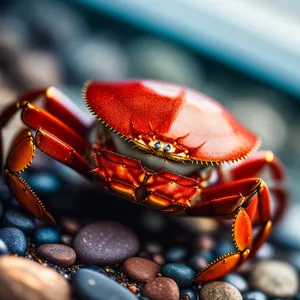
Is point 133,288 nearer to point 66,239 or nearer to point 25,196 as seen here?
point 66,239

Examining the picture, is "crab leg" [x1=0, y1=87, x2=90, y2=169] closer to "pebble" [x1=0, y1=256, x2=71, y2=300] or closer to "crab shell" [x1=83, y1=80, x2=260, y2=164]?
"crab shell" [x1=83, y1=80, x2=260, y2=164]

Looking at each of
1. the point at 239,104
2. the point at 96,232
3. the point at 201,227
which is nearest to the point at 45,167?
the point at 96,232

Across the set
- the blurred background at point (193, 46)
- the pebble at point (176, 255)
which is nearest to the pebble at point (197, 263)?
the pebble at point (176, 255)

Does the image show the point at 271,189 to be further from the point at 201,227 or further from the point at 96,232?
the point at 96,232

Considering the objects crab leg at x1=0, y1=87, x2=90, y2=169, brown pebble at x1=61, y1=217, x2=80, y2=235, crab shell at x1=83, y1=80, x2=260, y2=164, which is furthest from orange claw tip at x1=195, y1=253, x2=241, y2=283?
crab leg at x1=0, y1=87, x2=90, y2=169

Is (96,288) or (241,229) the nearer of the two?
(96,288)

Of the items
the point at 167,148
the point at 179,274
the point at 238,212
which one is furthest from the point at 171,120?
the point at 179,274
